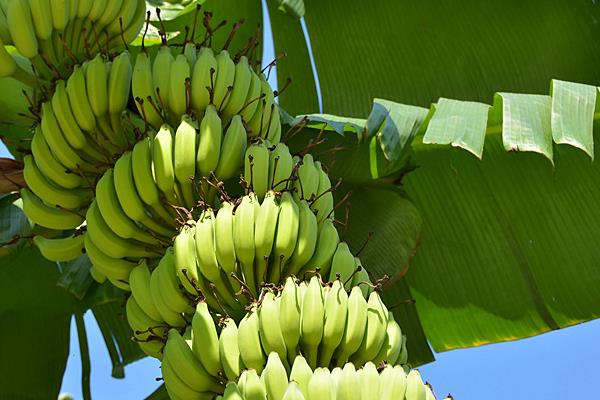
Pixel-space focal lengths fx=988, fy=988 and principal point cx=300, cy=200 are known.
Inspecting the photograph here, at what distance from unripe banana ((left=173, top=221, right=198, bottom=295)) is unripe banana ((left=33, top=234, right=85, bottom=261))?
39cm

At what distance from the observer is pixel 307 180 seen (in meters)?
1.97

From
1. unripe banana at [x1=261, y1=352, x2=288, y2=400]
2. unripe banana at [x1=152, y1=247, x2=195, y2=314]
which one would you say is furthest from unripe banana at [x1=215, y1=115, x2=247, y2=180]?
unripe banana at [x1=261, y1=352, x2=288, y2=400]

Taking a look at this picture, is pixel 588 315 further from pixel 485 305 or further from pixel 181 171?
pixel 181 171

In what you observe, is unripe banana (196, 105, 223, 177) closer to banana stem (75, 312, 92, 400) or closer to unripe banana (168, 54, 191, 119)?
unripe banana (168, 54, 191, 119)

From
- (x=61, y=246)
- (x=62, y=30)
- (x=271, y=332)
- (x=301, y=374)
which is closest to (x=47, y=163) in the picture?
(x=61, y=246)

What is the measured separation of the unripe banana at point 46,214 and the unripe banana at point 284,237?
54 cm

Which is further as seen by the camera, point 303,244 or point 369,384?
point 303,244

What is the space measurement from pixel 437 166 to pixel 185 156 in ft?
2.58

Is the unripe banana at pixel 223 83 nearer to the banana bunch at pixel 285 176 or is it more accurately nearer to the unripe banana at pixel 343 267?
the banana bunch at pixel 285 176

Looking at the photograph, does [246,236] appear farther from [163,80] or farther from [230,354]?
[163,80]

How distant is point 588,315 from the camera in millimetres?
2508

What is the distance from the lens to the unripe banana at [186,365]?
1.74m

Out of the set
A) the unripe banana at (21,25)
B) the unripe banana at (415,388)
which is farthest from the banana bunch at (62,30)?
the unripe banana at (415,388)

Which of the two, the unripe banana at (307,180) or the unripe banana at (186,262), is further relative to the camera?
the unripe banana at (307,180)
